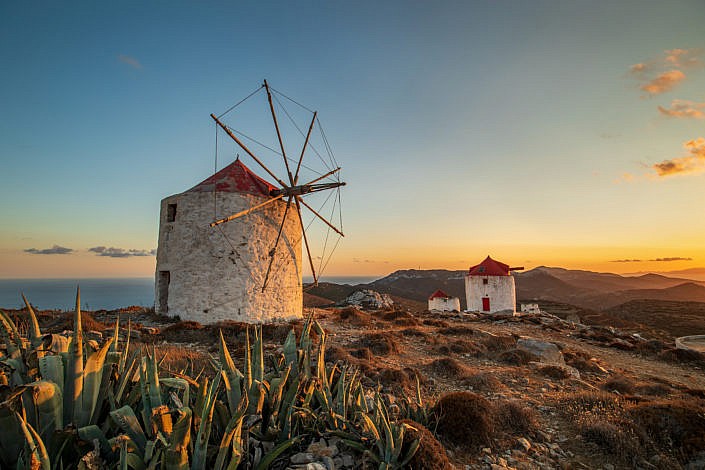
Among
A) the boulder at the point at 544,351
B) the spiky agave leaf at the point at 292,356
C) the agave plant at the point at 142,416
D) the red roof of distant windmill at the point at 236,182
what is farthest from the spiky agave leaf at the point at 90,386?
the red roof of distant windmill at the point at 236,182

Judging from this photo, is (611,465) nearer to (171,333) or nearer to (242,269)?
(171,333)

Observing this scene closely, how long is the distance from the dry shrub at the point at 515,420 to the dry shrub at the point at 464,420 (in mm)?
227

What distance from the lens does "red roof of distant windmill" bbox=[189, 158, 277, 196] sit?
1337 centimetres

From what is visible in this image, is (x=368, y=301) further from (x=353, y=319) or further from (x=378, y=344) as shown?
(x=378, y=344)

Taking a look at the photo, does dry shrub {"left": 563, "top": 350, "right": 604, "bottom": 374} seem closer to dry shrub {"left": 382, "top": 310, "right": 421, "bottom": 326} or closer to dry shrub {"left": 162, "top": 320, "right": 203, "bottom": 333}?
dry shrub {"left": 382, "top": 310, "right": 421, "bottom": 326}

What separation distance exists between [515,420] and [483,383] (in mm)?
1964

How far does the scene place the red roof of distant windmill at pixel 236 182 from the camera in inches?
526

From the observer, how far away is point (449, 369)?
744 centimetres

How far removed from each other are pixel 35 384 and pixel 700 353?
16.6 meters

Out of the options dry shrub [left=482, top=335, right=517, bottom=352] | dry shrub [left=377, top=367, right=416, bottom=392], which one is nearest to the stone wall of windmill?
dry shrub [left=377, top=367, right=416, bottom=392]

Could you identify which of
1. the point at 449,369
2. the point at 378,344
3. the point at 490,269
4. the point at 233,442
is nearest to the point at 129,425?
the point at 233,442

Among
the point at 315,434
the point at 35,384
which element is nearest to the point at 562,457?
the point at 315,434

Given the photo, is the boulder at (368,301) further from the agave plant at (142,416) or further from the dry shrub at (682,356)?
the agave plant at (142,416)

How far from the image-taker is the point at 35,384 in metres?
1.97
